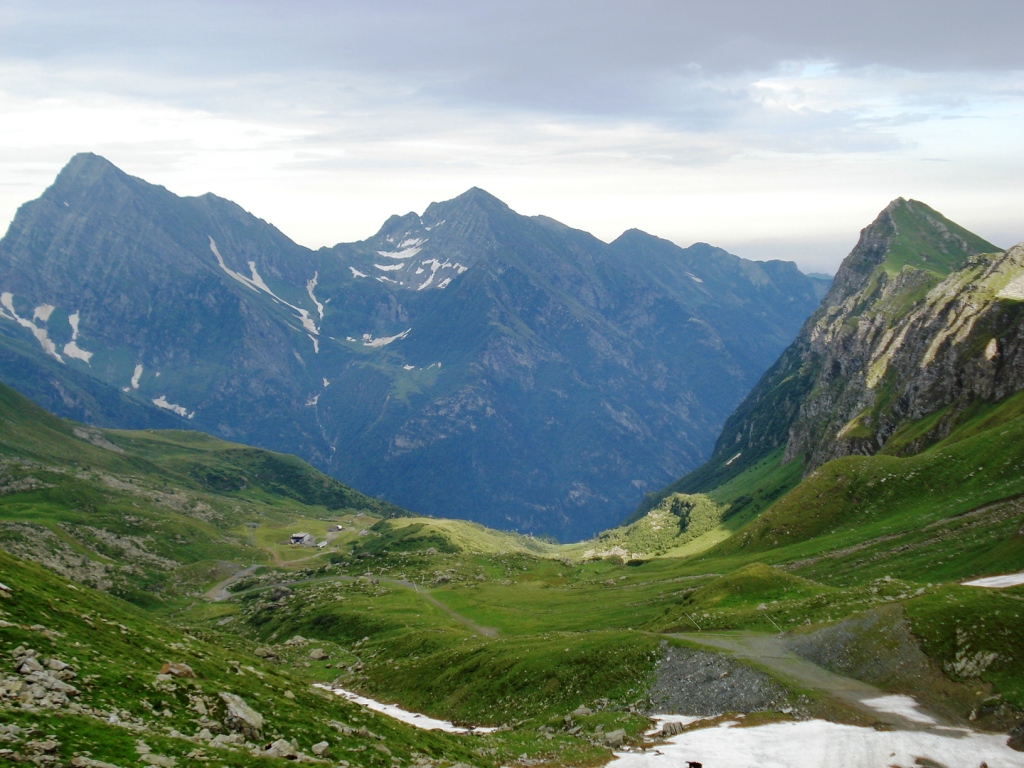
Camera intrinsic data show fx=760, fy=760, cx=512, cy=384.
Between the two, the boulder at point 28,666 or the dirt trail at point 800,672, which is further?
the dirt trail at point 800,672

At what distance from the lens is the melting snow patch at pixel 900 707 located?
5628 centimetres

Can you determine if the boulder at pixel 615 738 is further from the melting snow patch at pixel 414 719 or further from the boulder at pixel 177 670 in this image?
the boulder at pixel 177 670

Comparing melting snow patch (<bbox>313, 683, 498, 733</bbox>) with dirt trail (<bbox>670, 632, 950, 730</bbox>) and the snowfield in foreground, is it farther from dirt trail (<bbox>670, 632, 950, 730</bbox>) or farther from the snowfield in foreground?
dirt trail (<bbox>670, 632, 950, 730</bbox>)

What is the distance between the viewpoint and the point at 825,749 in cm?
5291

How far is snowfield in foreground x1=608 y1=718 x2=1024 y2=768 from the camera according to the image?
5034 centimetres

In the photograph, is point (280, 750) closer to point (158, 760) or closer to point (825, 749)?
point (158, 760)

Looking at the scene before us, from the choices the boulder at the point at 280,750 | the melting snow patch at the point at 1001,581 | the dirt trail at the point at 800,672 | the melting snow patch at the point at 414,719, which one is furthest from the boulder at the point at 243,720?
the melting snow patch at the point at 1001,581

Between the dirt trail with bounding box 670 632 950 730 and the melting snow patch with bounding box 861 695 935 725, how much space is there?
0.49 feet

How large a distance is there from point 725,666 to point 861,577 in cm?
6112

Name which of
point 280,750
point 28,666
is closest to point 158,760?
point 280,750

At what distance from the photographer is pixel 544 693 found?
79625 mm

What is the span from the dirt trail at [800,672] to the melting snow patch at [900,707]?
0.49ft

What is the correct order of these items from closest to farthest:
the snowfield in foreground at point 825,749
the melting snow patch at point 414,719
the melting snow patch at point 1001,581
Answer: the snowfield in foreground at point 825,749
the melting snow patch at point 414,719
the melting snow patch at point 1001,581

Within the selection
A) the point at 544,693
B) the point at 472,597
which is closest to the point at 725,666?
the point at 544,693
